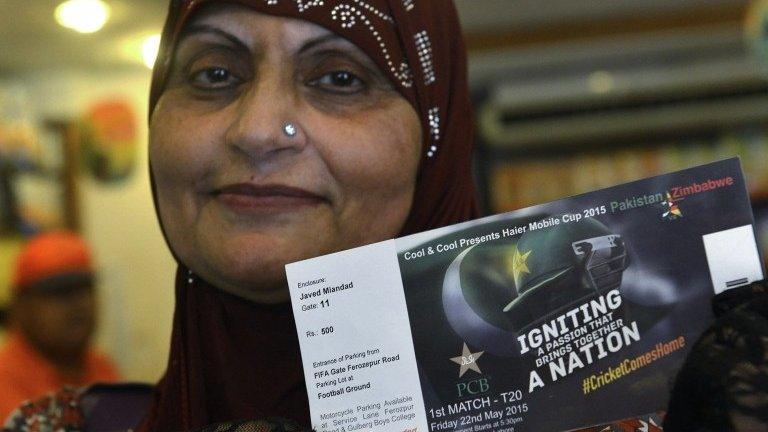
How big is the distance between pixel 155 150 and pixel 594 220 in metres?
0.44

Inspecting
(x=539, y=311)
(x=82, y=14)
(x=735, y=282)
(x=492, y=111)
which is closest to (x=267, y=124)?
(x=539, y=311)

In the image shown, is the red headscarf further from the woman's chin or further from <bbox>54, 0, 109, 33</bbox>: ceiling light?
<bbox>54, 0, 109, 33</bbox>: ceiling light

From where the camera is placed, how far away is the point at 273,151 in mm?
796

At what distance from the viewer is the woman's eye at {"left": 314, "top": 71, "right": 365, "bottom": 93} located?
33.2 inches

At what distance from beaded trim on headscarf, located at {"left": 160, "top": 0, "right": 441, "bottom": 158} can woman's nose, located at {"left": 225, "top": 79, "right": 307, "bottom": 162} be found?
8 cm

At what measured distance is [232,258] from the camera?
80cm

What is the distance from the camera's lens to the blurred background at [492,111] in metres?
3.74

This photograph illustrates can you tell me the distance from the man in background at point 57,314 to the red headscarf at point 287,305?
176cm

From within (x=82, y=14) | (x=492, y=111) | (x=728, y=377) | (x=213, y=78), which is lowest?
(x=728, y=377)

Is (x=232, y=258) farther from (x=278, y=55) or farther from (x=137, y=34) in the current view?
(x=137, y=34)

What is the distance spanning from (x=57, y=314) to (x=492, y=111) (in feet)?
8.79

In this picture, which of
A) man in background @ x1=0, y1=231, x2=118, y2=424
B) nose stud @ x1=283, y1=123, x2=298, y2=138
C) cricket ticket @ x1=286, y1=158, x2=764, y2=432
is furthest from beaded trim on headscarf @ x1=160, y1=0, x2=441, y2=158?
man in background @ x1=0, y1=231, x2=118, y2=424

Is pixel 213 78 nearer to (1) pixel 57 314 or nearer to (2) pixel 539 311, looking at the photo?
(2) pixel 539 311

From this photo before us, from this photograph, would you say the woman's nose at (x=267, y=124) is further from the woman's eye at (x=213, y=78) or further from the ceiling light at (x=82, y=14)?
the ceiling light at (x=82, y=14)
